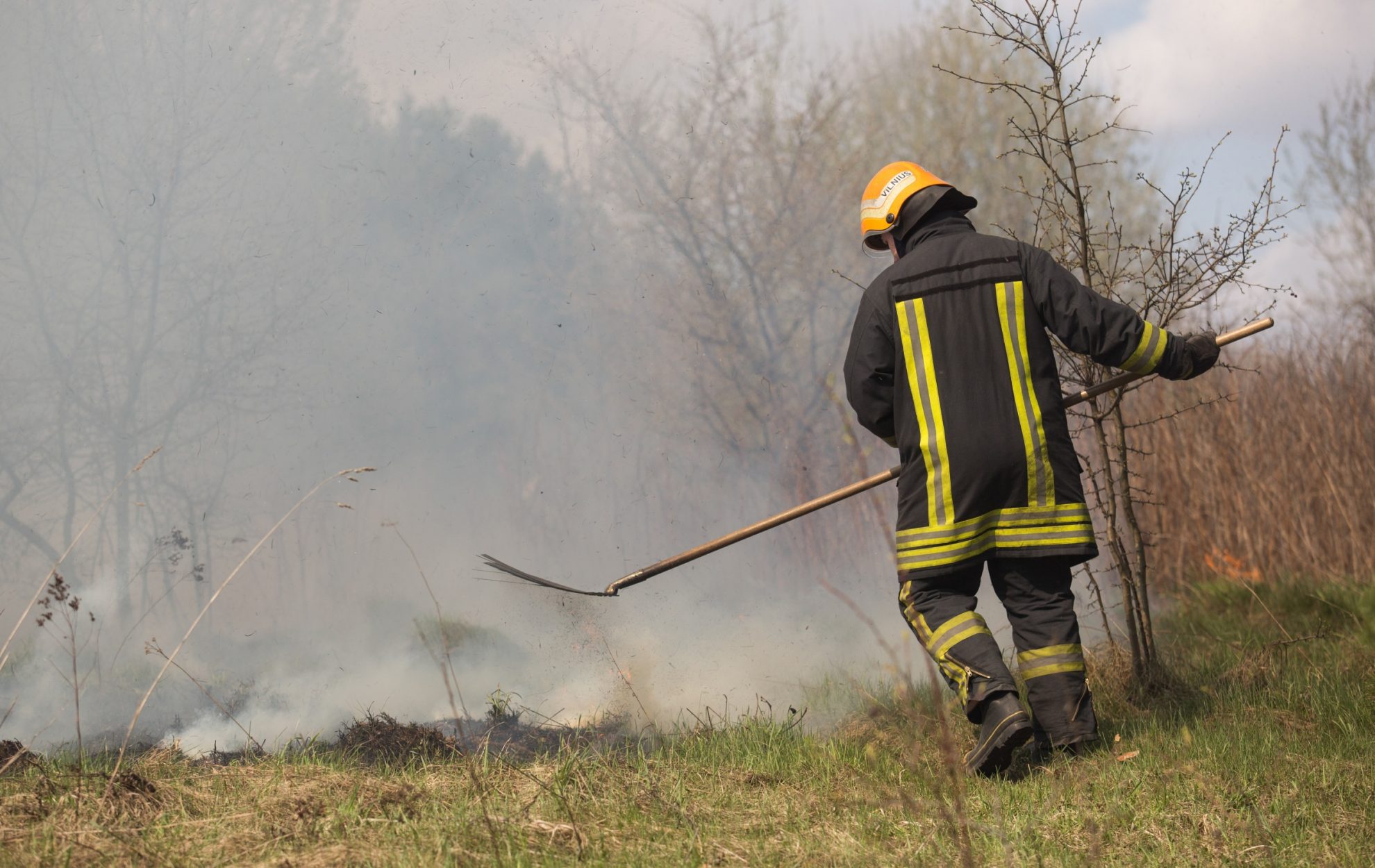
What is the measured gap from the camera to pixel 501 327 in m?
5.65

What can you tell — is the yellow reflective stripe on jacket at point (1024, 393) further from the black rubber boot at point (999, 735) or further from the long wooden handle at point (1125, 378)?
the black rubber boot at point (999, 735)

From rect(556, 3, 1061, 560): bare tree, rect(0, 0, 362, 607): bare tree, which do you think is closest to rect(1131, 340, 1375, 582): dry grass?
rect(556, 3, 1061, 560): bare tree

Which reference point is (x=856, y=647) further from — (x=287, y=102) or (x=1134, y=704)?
(x=287, y=102)

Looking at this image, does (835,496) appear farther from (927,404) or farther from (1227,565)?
(1227,565)

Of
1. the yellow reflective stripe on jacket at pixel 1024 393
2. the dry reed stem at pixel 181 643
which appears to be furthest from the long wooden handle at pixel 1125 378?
the dry reed stem at pixel 181 643

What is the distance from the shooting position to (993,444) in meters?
3.53

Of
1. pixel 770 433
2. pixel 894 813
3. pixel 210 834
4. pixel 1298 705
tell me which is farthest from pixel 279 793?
pixel 770 433

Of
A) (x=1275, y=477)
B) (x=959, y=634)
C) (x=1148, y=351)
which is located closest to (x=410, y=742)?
(x=959, y=634)

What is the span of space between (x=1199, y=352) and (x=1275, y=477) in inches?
197

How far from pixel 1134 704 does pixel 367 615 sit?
3605mm

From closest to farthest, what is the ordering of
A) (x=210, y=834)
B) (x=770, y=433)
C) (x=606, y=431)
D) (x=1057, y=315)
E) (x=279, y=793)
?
(x=210, y=834) → (x=279, y=793) → (x=1057, y=315) → (x=606, y=431) → (x=770, y=433)

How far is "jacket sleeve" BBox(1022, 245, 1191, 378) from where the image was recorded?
365cm

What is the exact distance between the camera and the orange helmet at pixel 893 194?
12.7ft

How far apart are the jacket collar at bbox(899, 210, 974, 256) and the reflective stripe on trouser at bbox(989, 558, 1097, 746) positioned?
1183mm
